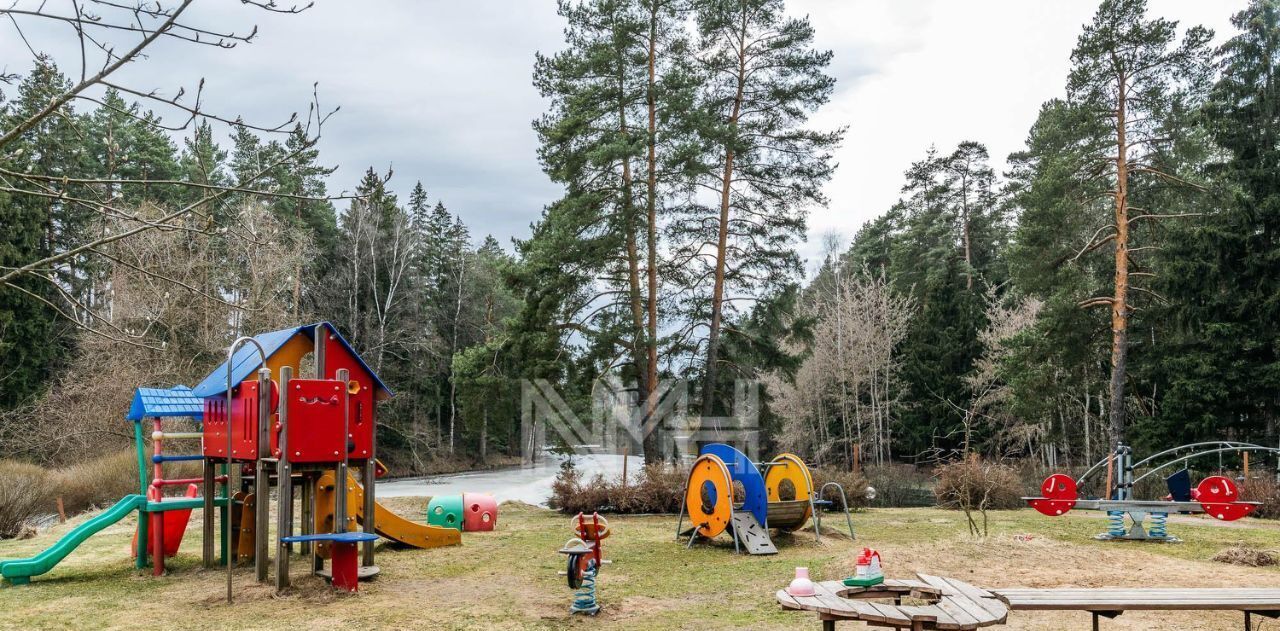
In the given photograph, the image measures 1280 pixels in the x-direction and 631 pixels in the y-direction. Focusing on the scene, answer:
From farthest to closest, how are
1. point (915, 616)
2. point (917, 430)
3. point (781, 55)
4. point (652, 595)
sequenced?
point (917, 430) → point (781, 55) → point (652, 595) → point (915, 616)

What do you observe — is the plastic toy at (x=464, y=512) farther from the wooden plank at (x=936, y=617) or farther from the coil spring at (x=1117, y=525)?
the wooden plank at (x=936, y=617)

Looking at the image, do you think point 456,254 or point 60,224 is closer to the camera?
point 60,224

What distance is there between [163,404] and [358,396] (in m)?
2.37

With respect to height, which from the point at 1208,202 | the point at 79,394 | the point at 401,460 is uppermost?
the point at 1208,202

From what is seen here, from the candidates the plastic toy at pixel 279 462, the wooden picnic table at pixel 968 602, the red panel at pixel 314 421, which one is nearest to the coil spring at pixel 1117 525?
the wooden picnic table at pixel 968 602

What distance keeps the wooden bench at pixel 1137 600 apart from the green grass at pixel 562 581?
145cm

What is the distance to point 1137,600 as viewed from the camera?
477cm

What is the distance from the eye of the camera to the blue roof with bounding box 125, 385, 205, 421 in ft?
30.2

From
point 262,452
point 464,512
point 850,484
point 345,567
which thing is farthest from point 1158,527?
point 262,452

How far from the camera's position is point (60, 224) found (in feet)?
98.4

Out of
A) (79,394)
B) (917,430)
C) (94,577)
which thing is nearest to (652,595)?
(94,577)

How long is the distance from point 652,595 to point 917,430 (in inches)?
1098

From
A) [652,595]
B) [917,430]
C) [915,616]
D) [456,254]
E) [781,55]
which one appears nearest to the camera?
[915,616]

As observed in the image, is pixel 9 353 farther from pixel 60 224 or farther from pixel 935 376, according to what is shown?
pixel 935 376
